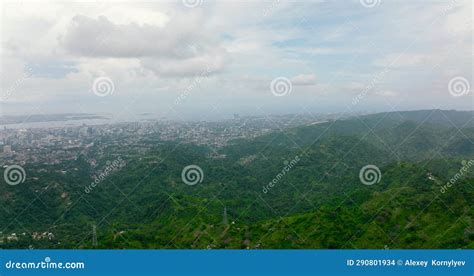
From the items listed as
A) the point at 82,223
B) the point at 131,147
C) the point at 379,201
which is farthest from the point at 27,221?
the point at 379,201

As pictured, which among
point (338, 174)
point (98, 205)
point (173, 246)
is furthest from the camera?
point (338, 174)

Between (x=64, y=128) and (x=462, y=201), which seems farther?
(x=64, y=128)

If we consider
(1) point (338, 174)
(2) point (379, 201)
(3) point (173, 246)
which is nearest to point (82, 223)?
(3) point (173, 246)

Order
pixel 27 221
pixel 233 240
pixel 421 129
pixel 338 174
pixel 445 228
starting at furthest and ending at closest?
1. pixel 421 129
2. pixel 338 174
3. pixel 27 221
4. pixel 233 240
5. pixel 445 228

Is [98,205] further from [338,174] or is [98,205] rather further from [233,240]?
[338,174]

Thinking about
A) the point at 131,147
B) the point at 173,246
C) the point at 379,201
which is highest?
the point at 131,147

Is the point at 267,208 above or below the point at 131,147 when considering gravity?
below

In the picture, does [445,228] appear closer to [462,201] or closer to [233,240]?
[462,201]
